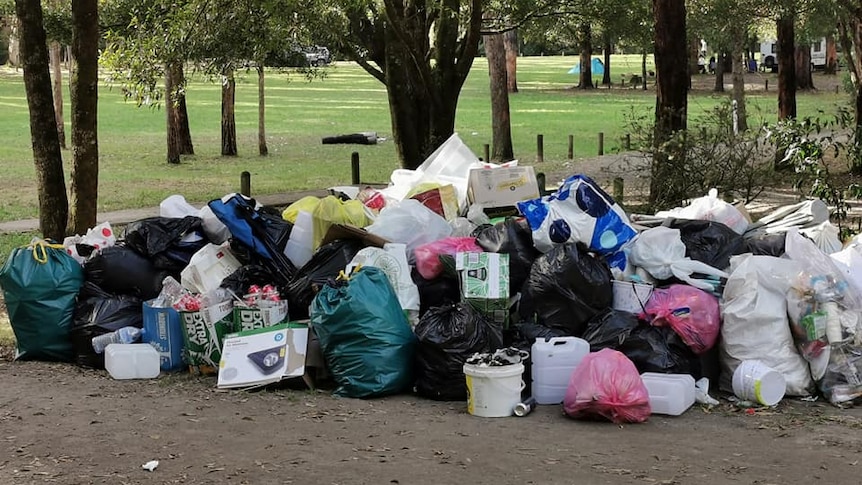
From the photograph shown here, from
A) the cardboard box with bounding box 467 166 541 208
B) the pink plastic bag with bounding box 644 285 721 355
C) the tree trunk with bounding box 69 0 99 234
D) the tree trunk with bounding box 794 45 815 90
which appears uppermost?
the tree trunk with bounding box 794 45 815 90

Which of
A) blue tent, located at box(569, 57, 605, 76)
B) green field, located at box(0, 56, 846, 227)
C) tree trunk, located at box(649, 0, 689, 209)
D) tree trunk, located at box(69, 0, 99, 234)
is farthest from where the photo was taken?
blue tent, located at box(569, 57, 605, 76)

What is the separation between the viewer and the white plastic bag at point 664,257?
259 inches

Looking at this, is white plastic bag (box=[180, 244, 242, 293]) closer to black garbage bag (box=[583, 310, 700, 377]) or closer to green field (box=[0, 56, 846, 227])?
black garbage bag (box=[583, 310, 700, 377])

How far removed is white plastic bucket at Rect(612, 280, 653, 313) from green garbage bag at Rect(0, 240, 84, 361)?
143 inches

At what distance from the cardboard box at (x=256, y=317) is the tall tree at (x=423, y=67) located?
895 centimetres

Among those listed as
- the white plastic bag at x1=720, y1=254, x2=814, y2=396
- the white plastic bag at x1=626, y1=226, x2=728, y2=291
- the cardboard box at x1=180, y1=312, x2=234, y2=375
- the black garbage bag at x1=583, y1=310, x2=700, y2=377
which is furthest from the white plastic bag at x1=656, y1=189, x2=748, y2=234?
the cardboard box at x1=180, y1=312, x2=234, y2=375

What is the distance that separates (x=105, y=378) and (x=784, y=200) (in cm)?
1071

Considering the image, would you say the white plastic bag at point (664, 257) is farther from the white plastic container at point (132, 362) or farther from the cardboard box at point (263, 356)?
the white plastic container at point (132, 362)

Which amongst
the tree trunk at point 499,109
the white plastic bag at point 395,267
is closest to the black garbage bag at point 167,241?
the white plastic bag at point 395,267

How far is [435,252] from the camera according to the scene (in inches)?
272

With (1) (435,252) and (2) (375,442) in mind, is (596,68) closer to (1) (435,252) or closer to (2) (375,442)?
(1) (435,252)

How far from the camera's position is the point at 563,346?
6.02 meters

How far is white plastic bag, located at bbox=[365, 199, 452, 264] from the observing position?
722 centimetres

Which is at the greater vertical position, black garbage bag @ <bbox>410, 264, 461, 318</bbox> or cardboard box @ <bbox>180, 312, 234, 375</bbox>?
black garbage bag @ <bbox>410, 264, 461, 318</bbox>
